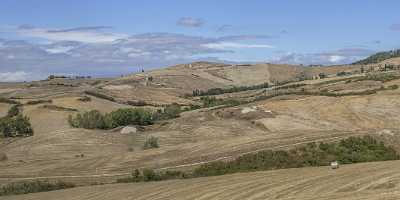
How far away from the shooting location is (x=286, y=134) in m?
52.8

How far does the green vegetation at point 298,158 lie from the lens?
126 ft

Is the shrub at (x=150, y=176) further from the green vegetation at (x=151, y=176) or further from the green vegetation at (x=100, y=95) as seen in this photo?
the green vegetation at (x=100, y=95)

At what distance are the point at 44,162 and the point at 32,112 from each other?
54422mm

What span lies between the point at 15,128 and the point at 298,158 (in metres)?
52.6

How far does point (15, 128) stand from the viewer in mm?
85500

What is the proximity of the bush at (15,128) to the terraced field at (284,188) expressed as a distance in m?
55.8

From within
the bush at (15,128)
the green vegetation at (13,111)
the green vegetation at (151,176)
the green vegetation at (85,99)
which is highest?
the green vegetation at (85,99)

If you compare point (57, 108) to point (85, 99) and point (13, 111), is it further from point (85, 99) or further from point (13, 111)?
point (85, 99)

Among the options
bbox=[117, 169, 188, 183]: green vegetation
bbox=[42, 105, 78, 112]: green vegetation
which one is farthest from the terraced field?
bbox=[42, 105, 78, 112]: green vegetation

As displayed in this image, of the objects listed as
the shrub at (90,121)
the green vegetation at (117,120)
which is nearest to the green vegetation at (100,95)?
the shrub at (90,121)

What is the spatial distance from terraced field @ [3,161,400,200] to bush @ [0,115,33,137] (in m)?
55.8

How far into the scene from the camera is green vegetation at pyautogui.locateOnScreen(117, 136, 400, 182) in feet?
126

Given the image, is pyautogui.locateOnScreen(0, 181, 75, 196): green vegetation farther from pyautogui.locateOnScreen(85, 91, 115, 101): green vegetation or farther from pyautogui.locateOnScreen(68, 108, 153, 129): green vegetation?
pyautogui.locateOnScreen(85, 91, 115, 101): green vegetation

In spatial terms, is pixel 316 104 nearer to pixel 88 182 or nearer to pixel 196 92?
pixel 88 182
